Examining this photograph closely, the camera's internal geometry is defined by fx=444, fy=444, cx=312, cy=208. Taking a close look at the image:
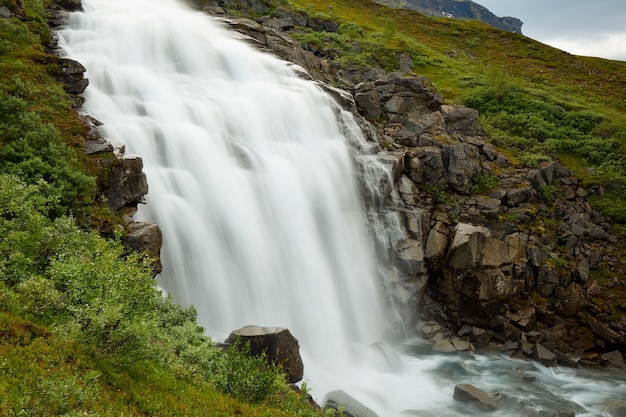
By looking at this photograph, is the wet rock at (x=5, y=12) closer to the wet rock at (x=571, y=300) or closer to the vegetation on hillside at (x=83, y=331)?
the vegetation on hillside at (x=83, y=331)

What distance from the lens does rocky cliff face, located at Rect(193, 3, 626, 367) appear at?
2770cm

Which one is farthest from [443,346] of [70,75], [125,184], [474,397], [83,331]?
[70,75]

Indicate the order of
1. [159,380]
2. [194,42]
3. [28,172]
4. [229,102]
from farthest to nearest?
1. [194,42]
2. [229,102]
3. [28,172]
4. [159,380]

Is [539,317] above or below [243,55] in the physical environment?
below

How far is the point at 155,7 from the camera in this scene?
4212 centimetres

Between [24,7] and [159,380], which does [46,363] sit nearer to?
[159,380]

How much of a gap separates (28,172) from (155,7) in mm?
33263

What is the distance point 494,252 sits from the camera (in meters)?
28.7

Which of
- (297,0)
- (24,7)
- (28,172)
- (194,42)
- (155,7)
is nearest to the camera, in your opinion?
(28,172)

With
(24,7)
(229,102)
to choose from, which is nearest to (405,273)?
(229,102)

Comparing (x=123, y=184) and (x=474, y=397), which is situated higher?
(x=123, y=184)

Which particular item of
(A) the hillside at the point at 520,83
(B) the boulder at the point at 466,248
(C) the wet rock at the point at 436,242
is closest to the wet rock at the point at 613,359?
(B) the boulder at the point at 466,248

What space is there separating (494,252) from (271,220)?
48.6 feet

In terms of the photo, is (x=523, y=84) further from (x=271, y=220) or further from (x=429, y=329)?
(x=271, y=220)
